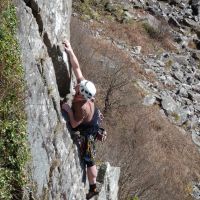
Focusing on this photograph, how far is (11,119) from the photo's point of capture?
23.2 feet

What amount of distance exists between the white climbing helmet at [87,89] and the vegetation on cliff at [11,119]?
1.74m

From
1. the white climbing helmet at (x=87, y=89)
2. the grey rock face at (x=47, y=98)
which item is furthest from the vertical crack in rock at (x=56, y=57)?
the white climbing helmet at (x=87, y=89)

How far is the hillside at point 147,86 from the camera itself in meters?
21.4

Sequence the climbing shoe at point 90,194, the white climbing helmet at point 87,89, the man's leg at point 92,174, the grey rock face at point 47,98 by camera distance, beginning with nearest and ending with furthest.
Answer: the grey rock face at point 47,98 → the white climbing helmet at point 87,89 → the man's leg at point 92,174 → the climbing shoe at point 90,194

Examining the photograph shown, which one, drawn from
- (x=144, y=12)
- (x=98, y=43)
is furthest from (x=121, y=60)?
(x=144, y=12)

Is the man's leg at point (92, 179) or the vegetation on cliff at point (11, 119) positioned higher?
the vegetation on cliff at point (11, 119)

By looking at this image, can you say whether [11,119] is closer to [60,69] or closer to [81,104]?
[81,104]

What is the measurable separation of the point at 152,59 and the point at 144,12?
7693mm

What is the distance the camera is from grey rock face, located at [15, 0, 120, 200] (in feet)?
25.5

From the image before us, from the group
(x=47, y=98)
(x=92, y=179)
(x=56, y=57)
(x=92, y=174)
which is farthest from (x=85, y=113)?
(x=92, y=179)

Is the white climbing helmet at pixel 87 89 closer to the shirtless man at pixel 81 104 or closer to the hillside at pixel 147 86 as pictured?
the shirtless man at pixel 81 104

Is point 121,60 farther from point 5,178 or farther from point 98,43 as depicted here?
point 5,178

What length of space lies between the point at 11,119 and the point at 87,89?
6.91 ft

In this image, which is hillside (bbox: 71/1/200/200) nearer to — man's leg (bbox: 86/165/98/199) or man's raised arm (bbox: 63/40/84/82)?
man's leg (bbox: 86/165/98/199)
